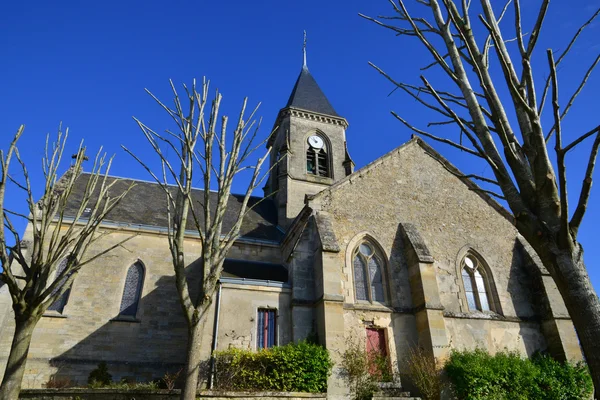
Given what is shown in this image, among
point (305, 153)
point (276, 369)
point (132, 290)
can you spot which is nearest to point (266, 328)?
point (276, 369)

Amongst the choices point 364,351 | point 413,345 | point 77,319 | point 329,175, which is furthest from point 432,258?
point 77,319

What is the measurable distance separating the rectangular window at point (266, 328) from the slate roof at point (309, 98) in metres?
15.3

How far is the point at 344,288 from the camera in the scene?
44.7ft

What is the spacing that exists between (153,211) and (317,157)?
9804 millimetres

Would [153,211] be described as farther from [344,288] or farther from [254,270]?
[344,288]

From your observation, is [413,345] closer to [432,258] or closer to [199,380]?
[432,258]

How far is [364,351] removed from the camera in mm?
12234

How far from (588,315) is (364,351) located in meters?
9.37

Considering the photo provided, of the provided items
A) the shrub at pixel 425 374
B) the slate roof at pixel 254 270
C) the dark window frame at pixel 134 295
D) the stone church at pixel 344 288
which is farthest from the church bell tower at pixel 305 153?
the shrub at pixel 425 374

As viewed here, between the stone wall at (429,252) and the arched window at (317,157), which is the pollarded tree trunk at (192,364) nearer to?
the stone wall at (429,252)

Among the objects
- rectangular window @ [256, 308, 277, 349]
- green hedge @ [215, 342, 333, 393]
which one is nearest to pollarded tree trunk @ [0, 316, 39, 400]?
green hedge @ [215, 342, 333, 393]

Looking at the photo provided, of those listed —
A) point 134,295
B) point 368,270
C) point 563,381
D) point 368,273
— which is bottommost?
point 563,381

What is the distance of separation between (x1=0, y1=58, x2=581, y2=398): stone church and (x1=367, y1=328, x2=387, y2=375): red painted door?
4cm

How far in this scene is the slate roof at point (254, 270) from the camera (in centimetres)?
1448
